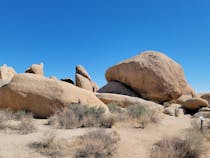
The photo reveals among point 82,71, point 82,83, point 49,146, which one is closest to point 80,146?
point 49,146

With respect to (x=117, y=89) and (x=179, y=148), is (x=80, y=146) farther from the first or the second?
(x=117, y=89)

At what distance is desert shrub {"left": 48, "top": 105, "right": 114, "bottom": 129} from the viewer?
28.4ft

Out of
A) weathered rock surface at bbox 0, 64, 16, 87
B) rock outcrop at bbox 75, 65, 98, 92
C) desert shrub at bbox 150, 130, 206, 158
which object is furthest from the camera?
weathered rock surface at bbox 0, 64, 16, 87

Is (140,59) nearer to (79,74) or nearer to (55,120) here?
(79,74)

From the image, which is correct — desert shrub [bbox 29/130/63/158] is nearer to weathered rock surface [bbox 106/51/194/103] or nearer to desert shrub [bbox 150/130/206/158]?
desert shrub [bbox 150/130/206/158]

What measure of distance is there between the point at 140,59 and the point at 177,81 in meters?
3.75

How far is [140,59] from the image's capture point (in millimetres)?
20188

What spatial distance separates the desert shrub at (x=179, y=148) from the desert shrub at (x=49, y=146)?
8.13 ft

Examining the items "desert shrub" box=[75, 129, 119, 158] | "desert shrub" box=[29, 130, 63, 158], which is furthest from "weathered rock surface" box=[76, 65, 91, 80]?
"desert shrub" box=[29, 130, 63, 158]

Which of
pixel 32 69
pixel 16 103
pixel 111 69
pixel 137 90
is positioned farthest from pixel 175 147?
pixel 32 69

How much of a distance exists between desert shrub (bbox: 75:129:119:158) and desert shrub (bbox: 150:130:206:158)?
1.13 meters

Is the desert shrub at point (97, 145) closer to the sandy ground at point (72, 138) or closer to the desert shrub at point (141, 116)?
the sandy ground at point (72, 138)

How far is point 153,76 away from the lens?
63.5 feet

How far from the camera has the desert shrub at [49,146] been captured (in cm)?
563
